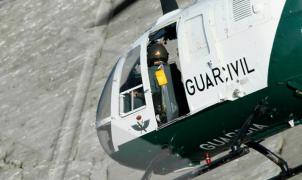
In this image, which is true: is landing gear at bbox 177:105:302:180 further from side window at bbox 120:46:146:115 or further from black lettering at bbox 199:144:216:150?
side window at bbox 120:46:146:115

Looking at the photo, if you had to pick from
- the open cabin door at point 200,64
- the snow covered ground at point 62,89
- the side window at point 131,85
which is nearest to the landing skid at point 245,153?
the open cabin door at point 200,64

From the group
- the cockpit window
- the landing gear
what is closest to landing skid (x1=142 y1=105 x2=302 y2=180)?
the landing gear

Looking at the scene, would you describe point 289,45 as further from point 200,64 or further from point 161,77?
point 161,77

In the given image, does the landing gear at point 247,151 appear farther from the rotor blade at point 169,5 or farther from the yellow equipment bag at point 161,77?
the rotor blade at point 169,5

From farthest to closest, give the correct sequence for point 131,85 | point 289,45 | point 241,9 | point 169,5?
point 169,5
point 131,85
point 241,9
point 289,45

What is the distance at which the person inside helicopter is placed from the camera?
378 inches

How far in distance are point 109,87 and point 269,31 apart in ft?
8.89

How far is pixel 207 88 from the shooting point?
909cm

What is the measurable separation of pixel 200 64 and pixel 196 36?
0.40 metres

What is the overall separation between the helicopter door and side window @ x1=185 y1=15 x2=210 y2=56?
79 centimetres

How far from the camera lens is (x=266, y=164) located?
36.0 ft

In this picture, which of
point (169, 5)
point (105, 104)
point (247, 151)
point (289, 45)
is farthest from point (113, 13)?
point (289, 45)

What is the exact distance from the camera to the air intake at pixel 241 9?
8898mm

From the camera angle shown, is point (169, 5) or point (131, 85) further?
point (169, 5)
